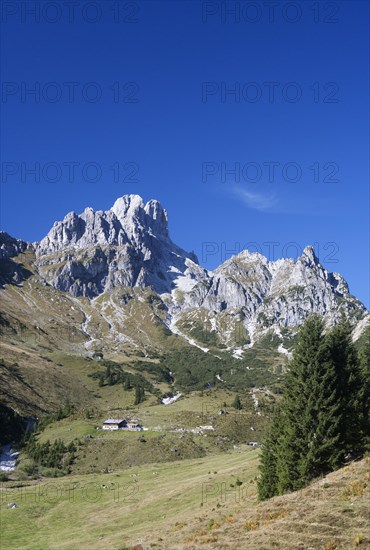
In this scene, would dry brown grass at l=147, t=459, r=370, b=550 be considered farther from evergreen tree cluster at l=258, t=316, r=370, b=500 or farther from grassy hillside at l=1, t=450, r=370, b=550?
evergreen tree cluster at l=258, t=316, r=370, b=500

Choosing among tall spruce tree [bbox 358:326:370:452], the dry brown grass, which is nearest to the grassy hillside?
the dry brown grass

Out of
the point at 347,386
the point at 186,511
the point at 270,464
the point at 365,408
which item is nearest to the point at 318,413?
the point at 347,386

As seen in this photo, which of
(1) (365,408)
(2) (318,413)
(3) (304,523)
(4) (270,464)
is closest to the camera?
(3) (304,523)

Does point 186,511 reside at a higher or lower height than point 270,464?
lower

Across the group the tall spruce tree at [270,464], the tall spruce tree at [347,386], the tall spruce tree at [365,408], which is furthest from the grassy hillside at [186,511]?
the tall spruce tree at [365,408]

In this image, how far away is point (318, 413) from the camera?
34812mm

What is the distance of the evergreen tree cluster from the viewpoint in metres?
34.1

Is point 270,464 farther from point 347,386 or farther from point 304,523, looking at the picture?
point 304,523

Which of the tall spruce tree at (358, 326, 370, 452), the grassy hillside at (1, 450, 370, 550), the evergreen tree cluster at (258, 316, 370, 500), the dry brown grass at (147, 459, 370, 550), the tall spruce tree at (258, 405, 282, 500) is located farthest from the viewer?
the tall spruce tree at (358, 326, 370, 452)

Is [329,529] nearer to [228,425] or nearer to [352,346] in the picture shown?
[352,346]

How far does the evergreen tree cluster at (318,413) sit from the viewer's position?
34125mm

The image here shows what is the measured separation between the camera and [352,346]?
131 ft

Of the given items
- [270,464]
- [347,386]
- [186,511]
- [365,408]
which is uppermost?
[347,386]

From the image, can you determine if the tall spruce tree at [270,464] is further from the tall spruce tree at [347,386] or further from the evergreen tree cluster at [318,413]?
the tall spruce tree at [347,386]
